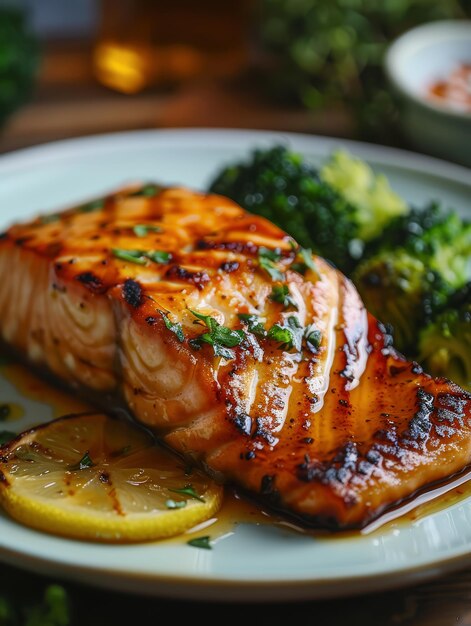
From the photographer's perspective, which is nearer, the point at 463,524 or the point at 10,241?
the point at 463,524

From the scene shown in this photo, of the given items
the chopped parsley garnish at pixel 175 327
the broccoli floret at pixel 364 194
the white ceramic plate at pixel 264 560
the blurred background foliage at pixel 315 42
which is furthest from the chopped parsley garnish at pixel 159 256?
the blurred background foliage at pixel 315 42

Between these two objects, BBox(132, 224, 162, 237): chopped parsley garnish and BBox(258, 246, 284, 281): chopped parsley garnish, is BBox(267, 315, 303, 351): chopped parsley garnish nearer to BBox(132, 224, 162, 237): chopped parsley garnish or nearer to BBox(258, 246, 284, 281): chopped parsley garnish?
BBox(258, 246, 284, 281): chopped parsley garnish

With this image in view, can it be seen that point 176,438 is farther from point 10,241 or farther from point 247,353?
point 10,241

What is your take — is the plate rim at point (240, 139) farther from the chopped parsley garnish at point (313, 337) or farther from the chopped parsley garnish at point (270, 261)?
the chopped parsley garnish at point (313, 337)

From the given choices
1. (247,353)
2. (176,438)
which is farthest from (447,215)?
(176,438)

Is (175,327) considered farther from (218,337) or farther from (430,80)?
(430,80)

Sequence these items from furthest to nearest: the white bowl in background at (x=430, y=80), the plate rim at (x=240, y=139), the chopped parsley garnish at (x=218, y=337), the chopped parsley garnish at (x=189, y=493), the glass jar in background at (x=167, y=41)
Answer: the glass jar in background at (x=167, y=41) → the white bowl in background at (x=430, y=80) → the plate rim at (x=240, y=139) → the chopped parsley garnish at (x=218, y=337) → the chopped parsley garnish at (x=189, y=493)

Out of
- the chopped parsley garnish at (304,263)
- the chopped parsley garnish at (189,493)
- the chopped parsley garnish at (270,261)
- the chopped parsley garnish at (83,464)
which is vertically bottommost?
A: the chopped parsley garnish at (83,464)
